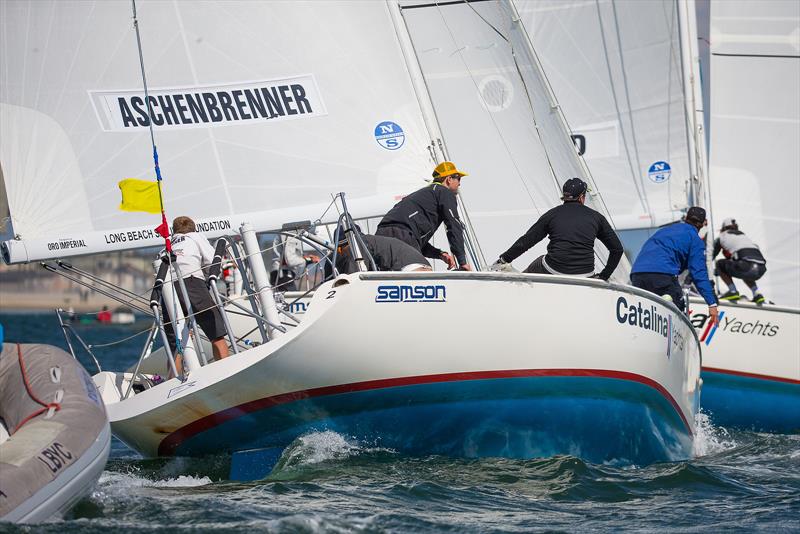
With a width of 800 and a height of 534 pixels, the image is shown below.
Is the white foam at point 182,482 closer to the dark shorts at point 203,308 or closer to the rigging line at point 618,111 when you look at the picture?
the dark shorts at point 203,308

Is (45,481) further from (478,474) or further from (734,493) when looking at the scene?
(734,493)

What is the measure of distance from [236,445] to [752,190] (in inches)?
340

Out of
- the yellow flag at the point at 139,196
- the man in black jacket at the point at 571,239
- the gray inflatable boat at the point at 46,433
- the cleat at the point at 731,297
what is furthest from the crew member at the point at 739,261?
the gray inflatable boat at the point at 46,433

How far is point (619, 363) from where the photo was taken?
731 cm

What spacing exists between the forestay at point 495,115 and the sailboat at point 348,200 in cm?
2

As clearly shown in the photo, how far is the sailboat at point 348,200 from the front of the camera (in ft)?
22.8

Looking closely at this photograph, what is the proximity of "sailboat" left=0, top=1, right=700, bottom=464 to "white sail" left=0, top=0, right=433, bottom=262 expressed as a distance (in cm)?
2

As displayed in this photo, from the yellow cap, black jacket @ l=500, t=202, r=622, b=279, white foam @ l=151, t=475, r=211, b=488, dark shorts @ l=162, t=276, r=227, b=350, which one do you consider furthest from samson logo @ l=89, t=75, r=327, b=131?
white foam @ l=151, t=475, r=211, b=488

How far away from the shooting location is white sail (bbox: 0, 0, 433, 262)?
363 inches

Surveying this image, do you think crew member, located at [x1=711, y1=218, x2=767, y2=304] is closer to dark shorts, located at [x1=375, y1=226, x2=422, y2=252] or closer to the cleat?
the cleat

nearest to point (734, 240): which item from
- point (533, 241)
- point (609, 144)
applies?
point (609, 144)

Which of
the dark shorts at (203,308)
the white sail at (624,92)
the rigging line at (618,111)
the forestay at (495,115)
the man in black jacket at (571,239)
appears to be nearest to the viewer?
the man in black jacket at (571,239)

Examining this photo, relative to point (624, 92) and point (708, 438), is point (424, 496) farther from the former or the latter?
point (624, 92)

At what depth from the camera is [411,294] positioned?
22.4ft
